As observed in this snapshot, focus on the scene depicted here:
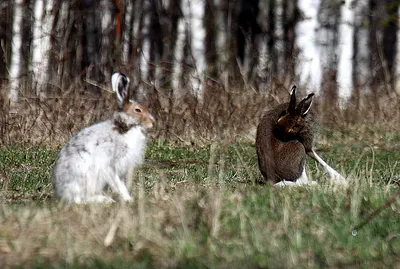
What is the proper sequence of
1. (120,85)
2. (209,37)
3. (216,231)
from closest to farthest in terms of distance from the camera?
(216,231)
(120,85)
(209,37)

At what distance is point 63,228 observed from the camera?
19.6ft

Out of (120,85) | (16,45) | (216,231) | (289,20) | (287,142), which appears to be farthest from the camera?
(289,20)

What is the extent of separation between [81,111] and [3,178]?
3.63 meters

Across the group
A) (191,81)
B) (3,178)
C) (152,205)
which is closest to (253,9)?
(191,81)

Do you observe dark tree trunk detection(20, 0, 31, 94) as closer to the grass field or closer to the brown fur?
the brown fur

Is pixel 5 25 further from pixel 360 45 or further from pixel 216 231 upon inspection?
pixel 360 45

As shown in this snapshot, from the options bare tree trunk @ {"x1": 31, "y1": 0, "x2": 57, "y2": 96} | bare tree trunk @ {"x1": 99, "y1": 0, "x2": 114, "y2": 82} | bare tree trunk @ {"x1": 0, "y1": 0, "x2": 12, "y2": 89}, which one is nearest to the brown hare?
bare tree trunk @ {"x1": 31, "y1": 0, "x2": 57, "y2": 96}

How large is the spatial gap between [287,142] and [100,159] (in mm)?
2011

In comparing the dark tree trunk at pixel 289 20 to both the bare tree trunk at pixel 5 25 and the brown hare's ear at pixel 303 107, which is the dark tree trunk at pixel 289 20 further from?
the brown hare's ear at pixel 303 107

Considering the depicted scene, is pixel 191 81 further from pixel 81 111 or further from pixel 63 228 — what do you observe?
pixel 63 228

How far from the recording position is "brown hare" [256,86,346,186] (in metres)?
8.94

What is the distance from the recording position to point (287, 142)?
9.07m

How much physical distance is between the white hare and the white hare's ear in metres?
0.21

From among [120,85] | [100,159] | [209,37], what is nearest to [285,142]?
[120,85]
